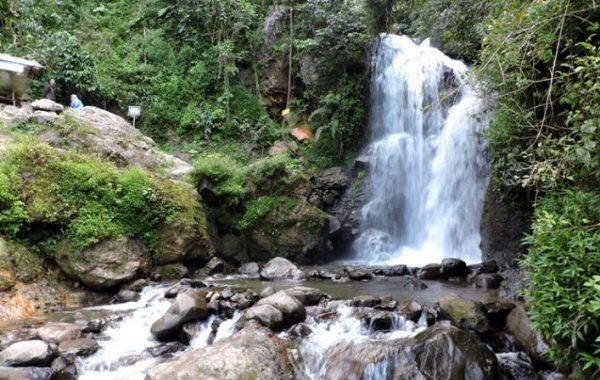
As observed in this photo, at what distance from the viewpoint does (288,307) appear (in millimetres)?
7359

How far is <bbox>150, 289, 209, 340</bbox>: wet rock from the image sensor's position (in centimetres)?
737

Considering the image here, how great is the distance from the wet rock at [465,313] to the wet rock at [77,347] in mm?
5247

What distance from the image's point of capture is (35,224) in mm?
9820

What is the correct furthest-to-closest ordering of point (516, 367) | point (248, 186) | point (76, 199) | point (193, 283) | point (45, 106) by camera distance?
1. point (45, 106)
2. point (248, 186)
3. point (76, 199)
4. point (193, 283)
5. point (516, 367)

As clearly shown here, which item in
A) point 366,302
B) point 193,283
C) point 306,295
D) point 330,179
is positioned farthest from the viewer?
point 330,179

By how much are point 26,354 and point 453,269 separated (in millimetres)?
8329

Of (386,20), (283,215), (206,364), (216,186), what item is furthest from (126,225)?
(386,20)

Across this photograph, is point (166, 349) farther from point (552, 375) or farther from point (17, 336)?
point (552, 375)

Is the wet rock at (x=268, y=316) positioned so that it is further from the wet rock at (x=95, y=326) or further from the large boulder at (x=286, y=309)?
the wet rock at (x=95, y=326)

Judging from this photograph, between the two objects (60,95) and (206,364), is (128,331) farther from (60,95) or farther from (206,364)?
(60,95)

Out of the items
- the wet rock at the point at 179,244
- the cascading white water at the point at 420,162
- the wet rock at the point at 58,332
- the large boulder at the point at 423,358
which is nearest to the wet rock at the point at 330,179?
the cascading white water at the point at 420,162

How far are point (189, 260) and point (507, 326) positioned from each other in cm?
739

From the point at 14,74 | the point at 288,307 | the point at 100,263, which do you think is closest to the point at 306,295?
the point at 288,307

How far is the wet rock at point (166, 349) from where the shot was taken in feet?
22.6
